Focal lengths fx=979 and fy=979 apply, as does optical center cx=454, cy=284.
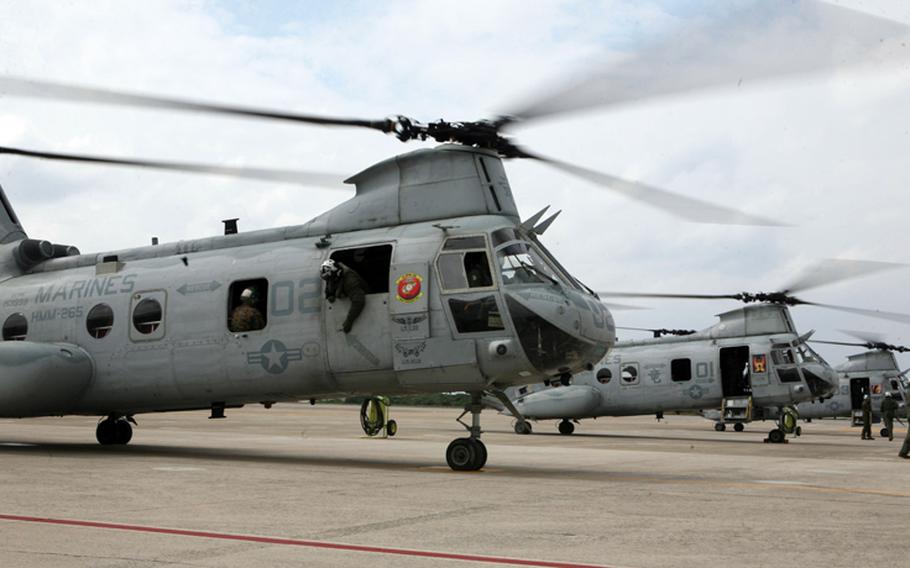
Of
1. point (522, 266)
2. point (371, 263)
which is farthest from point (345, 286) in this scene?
point (522, 266)

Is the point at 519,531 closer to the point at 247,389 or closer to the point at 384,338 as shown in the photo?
the point at 384,338

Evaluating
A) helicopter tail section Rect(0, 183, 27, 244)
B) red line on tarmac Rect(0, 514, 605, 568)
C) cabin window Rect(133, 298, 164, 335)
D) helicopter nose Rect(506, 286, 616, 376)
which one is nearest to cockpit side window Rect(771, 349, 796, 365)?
helicopter nose Rect(506, 286, 616, 376)

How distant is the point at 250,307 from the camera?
1448 cm

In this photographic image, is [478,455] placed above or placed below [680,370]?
below

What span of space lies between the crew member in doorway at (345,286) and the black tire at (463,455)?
2.19 metres

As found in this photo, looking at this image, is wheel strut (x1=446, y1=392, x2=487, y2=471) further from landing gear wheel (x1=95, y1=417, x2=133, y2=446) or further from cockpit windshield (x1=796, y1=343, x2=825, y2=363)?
cockpit windshield (x1=796, y1=343, x2=825, y2=363)

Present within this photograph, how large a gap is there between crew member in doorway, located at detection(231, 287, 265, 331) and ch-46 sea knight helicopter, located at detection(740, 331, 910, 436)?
3126 cm

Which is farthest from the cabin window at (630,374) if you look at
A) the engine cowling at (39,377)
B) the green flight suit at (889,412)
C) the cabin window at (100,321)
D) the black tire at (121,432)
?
the engine cowling at (39,377)

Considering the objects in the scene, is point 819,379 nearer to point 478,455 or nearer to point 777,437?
point 777,437

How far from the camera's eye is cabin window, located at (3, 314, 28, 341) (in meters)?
16.6

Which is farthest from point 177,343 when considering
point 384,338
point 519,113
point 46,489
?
point 519,113

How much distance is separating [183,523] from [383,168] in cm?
793

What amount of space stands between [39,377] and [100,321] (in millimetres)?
1274

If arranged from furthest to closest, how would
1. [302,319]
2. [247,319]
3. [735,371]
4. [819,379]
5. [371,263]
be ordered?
[735,371], [819,379], [247,319], [302,319], [371,263]
